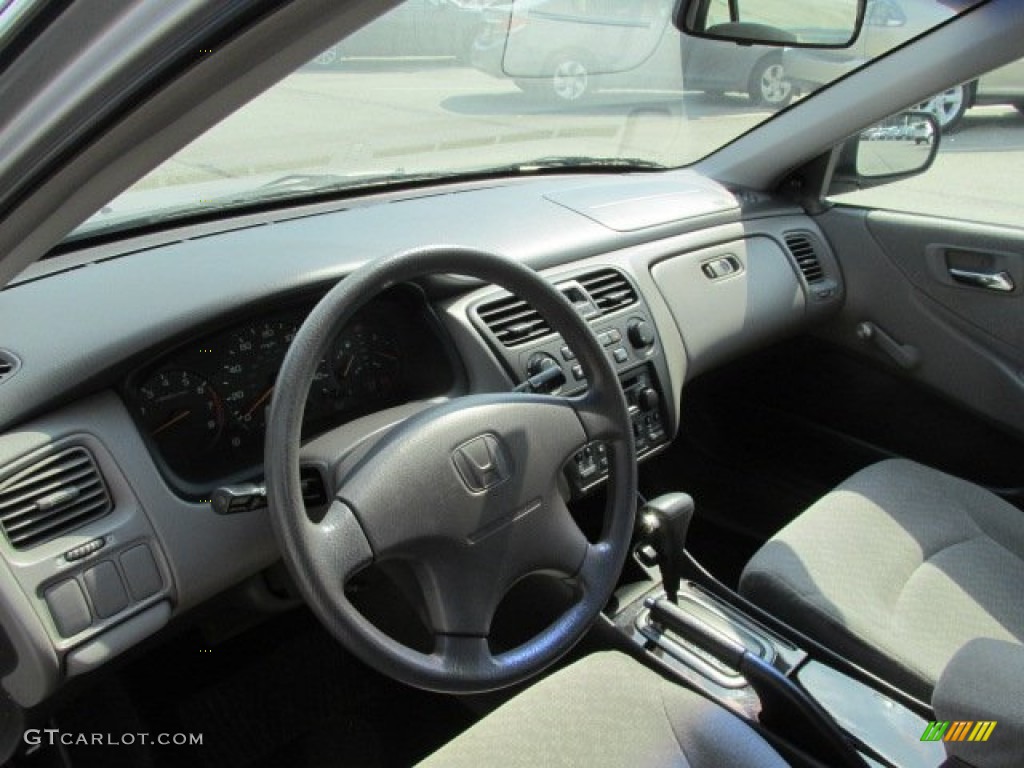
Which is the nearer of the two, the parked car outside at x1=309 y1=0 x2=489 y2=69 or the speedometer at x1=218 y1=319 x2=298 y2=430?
the speedometer at x1=218 y1=319 x2=298 y2=430

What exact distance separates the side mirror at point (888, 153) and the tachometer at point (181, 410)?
1.97m

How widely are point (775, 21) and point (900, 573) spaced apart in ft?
4.54

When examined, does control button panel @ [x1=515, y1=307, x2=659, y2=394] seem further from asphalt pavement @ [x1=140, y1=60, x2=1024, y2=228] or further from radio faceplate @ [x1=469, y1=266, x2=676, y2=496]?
asphalt pavement @ [x1=140, y1=60, x2=1024, y2=228]

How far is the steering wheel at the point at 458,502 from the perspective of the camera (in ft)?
4.39

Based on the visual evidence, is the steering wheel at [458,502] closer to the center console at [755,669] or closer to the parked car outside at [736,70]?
the center console at [755,669]

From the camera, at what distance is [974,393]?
2.79 m

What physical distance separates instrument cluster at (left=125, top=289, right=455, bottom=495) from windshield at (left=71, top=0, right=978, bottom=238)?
1.11 ft

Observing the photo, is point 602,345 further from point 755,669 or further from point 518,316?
point 755,669

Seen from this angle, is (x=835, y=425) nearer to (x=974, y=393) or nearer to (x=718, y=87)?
(x=974, y=393)

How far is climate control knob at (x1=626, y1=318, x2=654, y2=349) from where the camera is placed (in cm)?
227

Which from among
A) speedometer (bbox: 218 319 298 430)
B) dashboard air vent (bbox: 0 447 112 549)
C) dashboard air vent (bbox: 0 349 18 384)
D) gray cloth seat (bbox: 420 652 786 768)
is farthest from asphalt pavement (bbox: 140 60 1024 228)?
gray cloth seat (bbox: 420 652 786 768)

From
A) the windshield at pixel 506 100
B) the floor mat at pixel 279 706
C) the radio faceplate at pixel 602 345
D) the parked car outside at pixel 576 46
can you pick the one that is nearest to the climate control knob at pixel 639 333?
the radio faceplate at pixel 602 345

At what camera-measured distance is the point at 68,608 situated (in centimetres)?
142

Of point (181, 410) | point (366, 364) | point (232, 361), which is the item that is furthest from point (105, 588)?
point (366, 364)
